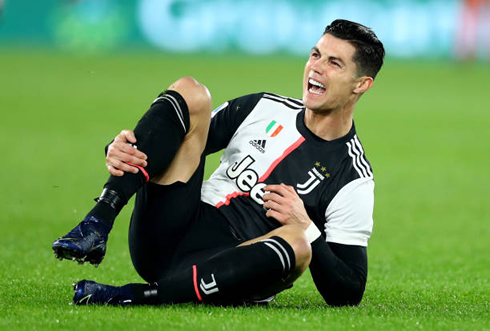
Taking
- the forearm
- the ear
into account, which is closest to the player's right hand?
the forearm

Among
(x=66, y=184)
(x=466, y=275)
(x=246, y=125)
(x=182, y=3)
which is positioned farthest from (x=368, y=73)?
(x=182, y=3)

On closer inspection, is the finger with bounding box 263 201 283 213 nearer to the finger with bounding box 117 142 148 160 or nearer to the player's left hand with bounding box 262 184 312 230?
the player's left hand with bounding box 262 184 312 230

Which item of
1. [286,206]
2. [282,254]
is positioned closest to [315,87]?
[286,206]

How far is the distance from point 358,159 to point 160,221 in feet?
3.84

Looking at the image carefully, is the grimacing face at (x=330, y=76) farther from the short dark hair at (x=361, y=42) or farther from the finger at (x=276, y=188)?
the finger at (x=276, y=188)

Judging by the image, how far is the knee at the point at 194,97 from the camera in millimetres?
4945

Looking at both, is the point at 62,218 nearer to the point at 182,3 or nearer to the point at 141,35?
the point at 182,3

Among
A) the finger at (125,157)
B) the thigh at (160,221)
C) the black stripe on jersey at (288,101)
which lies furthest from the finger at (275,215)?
the black stripe on jersey at (288,101)

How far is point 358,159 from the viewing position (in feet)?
16.8

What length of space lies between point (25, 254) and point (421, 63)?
24.7 metres

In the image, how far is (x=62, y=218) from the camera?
866cm

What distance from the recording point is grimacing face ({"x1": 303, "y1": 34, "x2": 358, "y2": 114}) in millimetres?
5172

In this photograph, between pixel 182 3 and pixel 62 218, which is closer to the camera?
pixel 62 218

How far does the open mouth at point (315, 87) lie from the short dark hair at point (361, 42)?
0.25 meters
